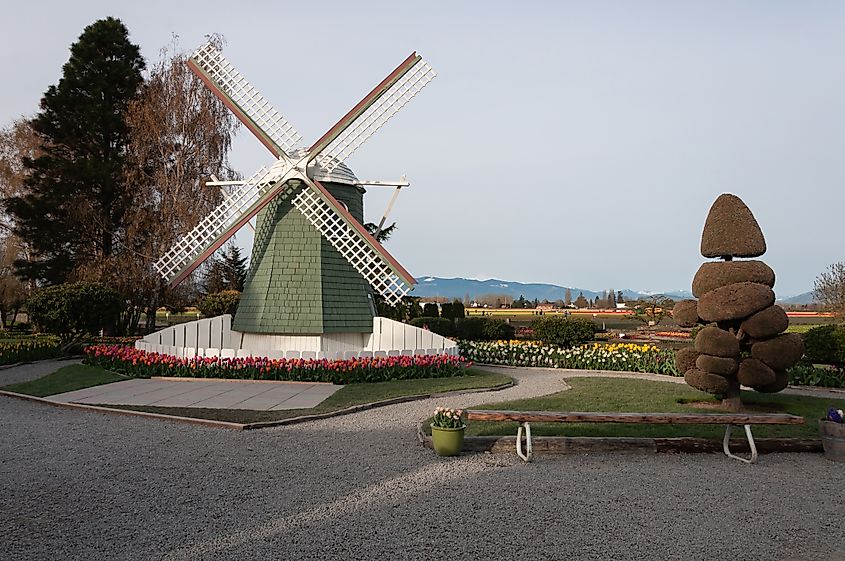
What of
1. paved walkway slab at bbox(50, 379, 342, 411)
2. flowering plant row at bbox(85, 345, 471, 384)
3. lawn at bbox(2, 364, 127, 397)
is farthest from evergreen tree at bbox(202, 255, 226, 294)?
paved walkway slab at bbox(50, 379, 342, 411)

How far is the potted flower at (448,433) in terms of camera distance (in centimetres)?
665

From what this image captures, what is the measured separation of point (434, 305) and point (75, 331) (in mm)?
12979

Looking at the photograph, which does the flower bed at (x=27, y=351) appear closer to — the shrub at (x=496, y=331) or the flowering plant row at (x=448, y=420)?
the flowering plant row at (x=448, y=420)

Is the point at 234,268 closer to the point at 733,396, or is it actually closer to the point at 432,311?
the point at 432,311

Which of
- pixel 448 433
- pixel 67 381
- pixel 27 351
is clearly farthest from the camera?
pixel 27 351

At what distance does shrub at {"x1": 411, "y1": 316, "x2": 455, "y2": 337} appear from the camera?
21875 mm

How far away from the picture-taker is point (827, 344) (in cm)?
1348

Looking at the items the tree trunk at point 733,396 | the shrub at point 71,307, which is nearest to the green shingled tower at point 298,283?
the shrub at point 71,307

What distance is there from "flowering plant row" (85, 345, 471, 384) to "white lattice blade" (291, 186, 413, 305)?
1855mm

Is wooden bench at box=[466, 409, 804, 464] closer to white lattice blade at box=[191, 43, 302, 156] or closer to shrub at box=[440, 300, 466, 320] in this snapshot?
white lattice blade at box=[191, 43, 302, 156]

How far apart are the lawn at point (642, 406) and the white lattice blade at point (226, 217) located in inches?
322

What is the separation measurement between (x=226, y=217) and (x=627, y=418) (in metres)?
11.2

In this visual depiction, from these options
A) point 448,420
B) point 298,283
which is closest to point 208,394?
point 298,283

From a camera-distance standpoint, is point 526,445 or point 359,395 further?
point 359,395
